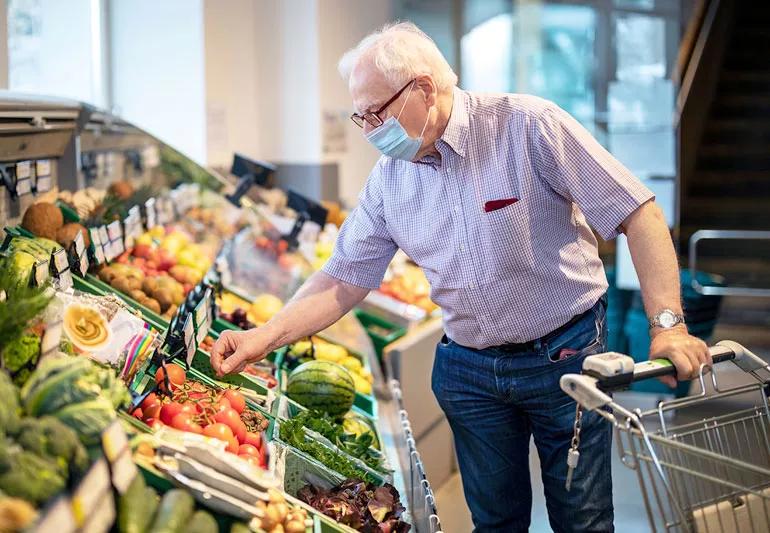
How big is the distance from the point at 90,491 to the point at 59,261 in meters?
1.34

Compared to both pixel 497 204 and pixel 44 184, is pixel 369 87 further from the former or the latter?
pixel 44 184

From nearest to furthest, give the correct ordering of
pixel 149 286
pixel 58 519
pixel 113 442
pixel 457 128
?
pixel 58 519 → pixel 113 442 → pixel 457 128 → pixel 149 286

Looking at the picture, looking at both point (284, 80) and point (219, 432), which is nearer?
point (219, 432)

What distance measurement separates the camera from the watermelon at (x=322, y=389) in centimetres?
306

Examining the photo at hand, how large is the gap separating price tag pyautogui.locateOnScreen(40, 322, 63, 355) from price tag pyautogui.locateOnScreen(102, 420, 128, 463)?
12.1 inches

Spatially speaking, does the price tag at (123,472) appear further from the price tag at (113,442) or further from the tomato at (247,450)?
the tomato at (247,450)

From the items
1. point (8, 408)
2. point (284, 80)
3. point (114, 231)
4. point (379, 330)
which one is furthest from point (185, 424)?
point (284, 80)

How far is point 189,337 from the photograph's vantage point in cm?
251

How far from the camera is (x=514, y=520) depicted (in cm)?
271

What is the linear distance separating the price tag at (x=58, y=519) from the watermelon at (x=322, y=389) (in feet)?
5.57

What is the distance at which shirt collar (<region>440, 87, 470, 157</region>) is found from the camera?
8.05 feet

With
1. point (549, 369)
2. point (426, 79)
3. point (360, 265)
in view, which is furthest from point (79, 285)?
point (549, 369)

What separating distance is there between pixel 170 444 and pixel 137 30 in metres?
4.56

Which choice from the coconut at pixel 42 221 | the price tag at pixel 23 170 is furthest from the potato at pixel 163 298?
the price tag at pixel 23 170
